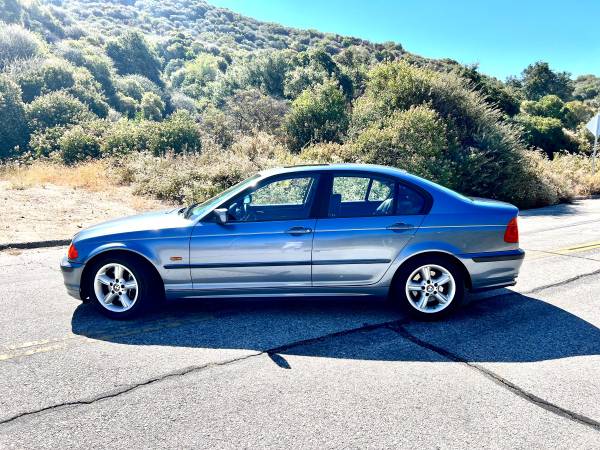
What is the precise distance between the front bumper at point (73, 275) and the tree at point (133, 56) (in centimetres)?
5990

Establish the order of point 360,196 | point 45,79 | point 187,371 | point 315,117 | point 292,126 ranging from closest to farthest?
point 187,371 → point 360,196 → point 315,117 → point 292,126 → point 45,79

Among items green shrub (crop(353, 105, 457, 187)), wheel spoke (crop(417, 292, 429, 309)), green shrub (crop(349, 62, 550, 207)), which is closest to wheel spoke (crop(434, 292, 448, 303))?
wheel spoke (crop(417, 292, 429, 309))

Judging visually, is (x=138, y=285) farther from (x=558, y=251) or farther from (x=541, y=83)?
(x=541, y=83)

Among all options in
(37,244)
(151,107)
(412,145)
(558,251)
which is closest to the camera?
(558,251)

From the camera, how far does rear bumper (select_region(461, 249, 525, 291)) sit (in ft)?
16.5

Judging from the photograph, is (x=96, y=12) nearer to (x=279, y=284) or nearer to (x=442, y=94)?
(x=442, y=94)

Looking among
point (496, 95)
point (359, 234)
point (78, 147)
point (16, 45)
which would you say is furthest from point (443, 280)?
point (16, 45)

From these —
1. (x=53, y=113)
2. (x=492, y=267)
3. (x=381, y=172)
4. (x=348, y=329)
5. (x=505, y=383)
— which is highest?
(x=53, y=113)

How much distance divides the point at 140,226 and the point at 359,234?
2.30 m

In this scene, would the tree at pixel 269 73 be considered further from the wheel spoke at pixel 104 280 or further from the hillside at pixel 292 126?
the wheel spoke at pixel 104 280

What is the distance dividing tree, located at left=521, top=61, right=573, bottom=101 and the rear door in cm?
6284

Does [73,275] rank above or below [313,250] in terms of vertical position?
below

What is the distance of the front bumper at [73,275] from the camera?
4.99 metres

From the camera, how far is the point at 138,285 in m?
4.93
